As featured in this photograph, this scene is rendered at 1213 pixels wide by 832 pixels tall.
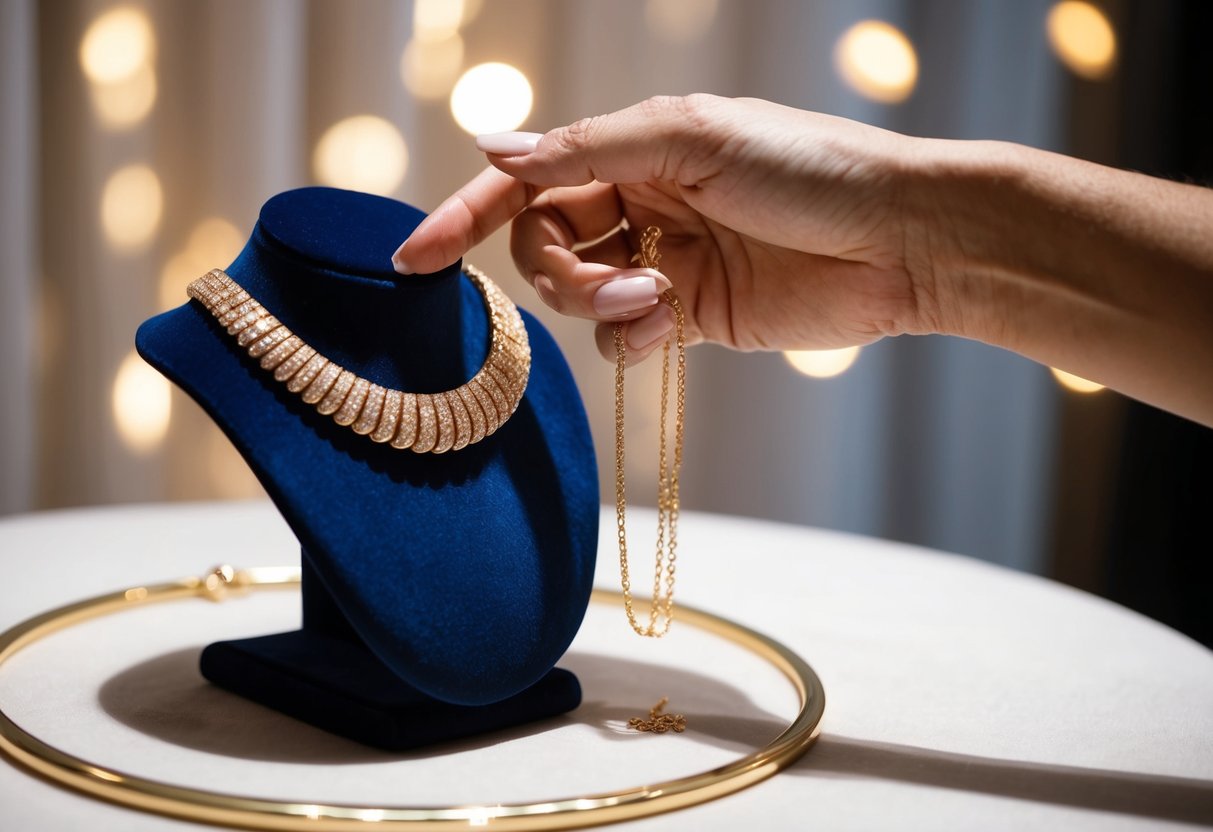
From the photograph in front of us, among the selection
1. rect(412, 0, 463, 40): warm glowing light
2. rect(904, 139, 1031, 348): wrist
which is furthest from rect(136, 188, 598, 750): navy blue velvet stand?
rect(412, 0, 463, 40): warm glowing light

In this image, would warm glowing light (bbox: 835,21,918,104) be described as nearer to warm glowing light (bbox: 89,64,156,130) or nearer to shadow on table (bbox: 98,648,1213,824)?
warm glowing light (bbox: 89,64,156,130)

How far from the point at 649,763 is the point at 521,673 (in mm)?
98

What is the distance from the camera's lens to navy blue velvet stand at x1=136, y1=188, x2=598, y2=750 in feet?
2.30

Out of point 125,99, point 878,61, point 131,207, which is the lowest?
point 131,207

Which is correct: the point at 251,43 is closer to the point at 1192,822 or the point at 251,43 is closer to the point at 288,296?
the point at 288,296

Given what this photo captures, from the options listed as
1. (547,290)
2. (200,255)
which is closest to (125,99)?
(200,255)

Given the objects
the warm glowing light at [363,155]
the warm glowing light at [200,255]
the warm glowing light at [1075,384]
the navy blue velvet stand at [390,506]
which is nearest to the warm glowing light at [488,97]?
the warm glowing light at [363,155]

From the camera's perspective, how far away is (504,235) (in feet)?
6.01

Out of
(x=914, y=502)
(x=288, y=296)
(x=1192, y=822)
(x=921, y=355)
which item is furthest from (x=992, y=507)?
(x=288, y=296)

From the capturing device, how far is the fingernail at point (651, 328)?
34.2 inches

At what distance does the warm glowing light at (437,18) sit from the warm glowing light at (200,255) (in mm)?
410

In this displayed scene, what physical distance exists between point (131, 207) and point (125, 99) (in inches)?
5.8

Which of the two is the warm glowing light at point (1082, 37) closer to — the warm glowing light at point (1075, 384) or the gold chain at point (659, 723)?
the warm glowing light at point (1075, 384)

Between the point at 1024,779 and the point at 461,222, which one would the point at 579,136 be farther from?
the point at 1024,779
